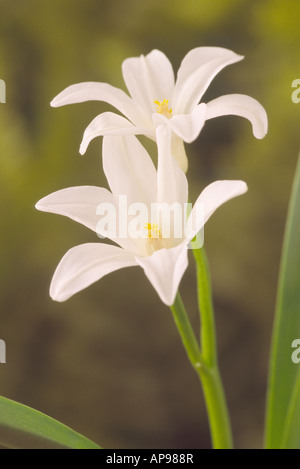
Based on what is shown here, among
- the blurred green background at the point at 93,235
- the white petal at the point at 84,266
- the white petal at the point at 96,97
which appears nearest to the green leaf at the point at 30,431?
Result: the white petal at the point at 84,266

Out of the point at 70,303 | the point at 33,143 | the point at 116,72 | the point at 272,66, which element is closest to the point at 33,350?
the point at 70,303

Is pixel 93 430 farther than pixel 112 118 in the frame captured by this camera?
Yes

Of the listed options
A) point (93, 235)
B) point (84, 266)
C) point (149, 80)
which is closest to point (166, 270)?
point (84, 266)

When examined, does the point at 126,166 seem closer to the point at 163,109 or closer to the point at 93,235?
the point at 163,109

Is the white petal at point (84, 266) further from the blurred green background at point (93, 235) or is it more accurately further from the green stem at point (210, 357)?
the blurred green background at point (93, 235)

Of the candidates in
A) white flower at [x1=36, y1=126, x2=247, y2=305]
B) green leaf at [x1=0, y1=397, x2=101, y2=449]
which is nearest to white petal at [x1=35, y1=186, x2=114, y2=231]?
white flower at [x1=36, y1=126, x2=247, y2=305]

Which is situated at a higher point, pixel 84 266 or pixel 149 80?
pixel 149 80

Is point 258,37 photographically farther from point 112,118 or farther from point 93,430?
point 93,430
